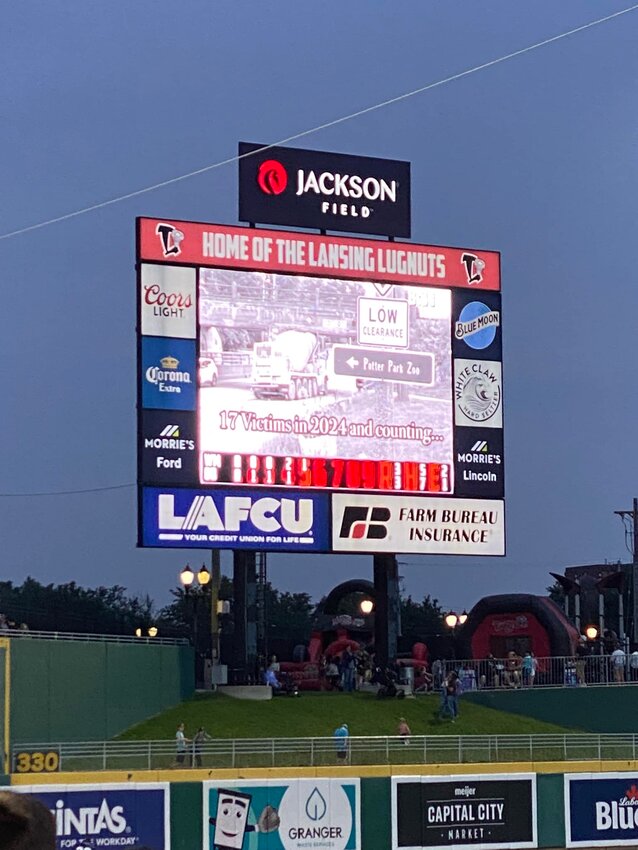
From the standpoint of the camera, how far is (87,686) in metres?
32.7

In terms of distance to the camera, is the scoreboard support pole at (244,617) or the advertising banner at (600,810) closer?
the advertising banner at (600,810)

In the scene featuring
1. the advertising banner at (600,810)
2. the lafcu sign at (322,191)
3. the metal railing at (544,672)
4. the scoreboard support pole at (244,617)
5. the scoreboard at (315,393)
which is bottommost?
the advertising banner at (600,810)

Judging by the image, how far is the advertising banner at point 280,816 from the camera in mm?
27297

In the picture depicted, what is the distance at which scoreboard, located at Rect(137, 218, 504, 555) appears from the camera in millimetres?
33906

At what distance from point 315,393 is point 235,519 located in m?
3.47

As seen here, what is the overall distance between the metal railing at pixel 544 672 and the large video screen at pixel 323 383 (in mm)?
6738

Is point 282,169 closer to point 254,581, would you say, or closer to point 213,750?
point 254,581

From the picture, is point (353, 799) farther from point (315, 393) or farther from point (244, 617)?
point (315, 393)

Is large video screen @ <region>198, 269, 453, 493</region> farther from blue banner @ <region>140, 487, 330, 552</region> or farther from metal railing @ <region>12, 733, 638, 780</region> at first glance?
metal railing @ <region>12, 733, 638, 780</region>

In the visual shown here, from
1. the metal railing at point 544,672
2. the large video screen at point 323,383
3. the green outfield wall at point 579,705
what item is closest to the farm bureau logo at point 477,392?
the large video screen at point 323,383

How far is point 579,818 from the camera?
30125 mm

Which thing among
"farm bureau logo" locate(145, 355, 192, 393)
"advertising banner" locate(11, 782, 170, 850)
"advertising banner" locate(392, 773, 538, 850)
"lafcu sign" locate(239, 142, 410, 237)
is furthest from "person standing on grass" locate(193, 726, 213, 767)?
"lafcu sign" locate(239, 142, 410, 237)

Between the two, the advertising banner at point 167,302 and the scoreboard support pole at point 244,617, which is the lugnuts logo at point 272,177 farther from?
the scoreboard support pole at point 244,617

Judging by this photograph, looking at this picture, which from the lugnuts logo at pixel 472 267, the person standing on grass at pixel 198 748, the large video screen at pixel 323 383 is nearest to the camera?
the person standing on grass at pixel 198 748
